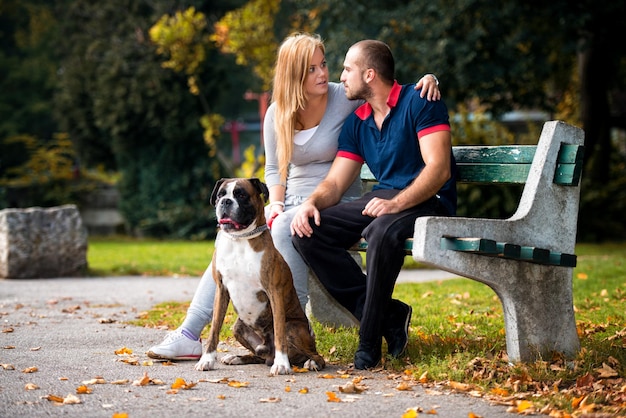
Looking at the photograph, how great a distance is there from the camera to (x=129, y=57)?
59.7 ft

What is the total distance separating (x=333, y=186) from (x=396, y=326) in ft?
3.33

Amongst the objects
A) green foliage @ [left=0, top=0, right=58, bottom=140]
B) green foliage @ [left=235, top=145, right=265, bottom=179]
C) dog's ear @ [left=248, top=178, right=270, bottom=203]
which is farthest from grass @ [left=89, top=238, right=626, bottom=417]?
green foliage @ [left=0, top=0, right=58, bottom=140]

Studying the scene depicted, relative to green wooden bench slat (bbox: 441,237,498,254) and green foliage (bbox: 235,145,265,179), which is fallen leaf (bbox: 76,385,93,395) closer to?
green wooden bench slat (bbox: 441,237,498,254)

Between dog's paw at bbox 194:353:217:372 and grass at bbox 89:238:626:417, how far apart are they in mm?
782

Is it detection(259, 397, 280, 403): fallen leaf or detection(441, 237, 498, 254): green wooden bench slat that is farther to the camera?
detection(441, 237, 498, 254): green wooden bench slat

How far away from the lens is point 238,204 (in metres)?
4.97

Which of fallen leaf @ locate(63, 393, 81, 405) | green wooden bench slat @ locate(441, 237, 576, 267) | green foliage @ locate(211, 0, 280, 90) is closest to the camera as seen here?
fallen leaf @ locate(63, 393, 81, 405)

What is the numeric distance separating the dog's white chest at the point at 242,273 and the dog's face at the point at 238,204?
14 cm

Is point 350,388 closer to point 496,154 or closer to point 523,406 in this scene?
point 523,406

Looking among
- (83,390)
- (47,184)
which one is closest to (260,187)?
(83,390)

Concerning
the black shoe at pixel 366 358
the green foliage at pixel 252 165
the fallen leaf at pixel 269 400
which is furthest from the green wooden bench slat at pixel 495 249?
the green foliage at pixel 252 165

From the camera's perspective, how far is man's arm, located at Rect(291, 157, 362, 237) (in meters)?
5.57

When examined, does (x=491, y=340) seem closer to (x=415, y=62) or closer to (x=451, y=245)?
(x=451, y=245)

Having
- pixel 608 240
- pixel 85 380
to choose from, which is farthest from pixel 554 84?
pixel 85 380
